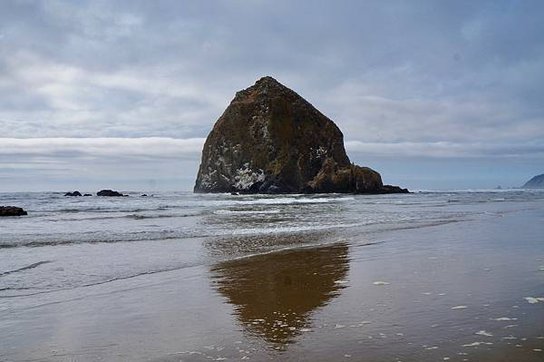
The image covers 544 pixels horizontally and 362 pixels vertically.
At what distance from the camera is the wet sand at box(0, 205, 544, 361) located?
4496mm

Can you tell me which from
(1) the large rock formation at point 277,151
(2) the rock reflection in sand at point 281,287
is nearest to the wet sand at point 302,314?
(2) the rock reflection in sand at point 281,287

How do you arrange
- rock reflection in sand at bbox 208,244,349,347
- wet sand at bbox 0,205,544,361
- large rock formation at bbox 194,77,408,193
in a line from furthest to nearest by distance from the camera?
large rock formation at bbox 194,77,408,193 < rock reflection in sand at bbox 208,244,349,347 < wet sand at bbox 0,205,544,361

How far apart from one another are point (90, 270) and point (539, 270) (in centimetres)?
814

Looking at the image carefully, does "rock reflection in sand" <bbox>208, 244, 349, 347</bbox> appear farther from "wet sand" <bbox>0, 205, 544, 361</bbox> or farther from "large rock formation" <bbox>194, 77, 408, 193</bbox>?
"large rock formation" <bbox>194, 77, 408, 193</bbox>

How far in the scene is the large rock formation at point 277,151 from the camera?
8031cm

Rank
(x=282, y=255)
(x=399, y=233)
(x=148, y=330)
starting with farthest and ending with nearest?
(x=399, y=233) → (x=282, y=255) → (x=148, y=330)

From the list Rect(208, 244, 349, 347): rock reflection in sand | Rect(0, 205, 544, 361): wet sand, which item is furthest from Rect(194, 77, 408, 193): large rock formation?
Rect(0, 205, 544, 361): wet sand

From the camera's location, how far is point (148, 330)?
210 inches

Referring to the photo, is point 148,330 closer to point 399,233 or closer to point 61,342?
point 61,342

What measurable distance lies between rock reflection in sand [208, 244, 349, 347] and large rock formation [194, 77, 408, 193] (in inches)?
2702

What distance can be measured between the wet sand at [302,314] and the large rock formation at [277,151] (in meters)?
70.3

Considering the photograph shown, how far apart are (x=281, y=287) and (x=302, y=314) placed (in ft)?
5.76

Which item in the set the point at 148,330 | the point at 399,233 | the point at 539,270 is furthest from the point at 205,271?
the point at 399,233

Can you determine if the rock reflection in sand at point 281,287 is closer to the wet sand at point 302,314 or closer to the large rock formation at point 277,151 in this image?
the wet sand at point 302,314
